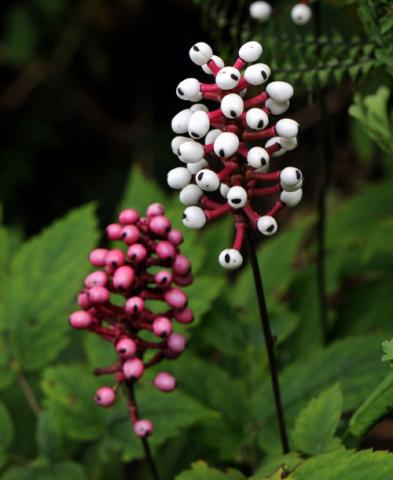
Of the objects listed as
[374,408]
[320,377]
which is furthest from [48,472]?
[374,408]

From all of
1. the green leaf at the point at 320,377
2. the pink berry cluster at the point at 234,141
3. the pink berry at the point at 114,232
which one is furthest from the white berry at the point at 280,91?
the green leaf at the point at 320,377

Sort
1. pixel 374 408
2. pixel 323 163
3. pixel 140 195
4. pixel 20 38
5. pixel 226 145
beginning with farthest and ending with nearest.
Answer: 1. pixel 20 38
2. pixel 140 195
3. pixel 323 163
4. pixel 374 408
5. pixel 226 145

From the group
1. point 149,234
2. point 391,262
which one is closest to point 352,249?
point 391,262

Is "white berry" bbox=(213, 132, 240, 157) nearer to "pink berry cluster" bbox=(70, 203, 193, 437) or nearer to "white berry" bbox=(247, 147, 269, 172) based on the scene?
"white berry" bbox=(247, 147, 269, 172)

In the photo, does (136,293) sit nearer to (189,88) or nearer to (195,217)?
(195,217)

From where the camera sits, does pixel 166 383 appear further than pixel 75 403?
No

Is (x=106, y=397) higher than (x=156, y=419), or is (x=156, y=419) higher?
(x=106, y=397)

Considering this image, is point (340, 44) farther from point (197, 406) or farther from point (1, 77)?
point (1, 77)
